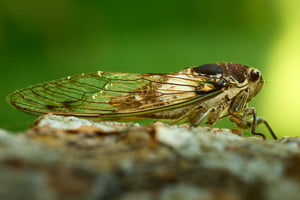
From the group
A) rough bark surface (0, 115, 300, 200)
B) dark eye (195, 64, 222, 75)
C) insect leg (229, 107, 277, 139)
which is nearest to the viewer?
rough bark surface (0, 115, 300, 200)

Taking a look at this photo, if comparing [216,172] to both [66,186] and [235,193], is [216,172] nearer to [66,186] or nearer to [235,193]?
[235,193]

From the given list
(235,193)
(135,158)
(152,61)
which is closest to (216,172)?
(235,193)

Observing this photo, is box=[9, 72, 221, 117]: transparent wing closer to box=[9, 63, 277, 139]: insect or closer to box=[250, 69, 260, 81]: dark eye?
box=[9, 63, 277, 139]: insect

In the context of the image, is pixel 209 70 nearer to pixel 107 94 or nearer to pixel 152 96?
pixel 152 96

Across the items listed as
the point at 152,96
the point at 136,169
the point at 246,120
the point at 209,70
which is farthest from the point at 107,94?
the point at 136,169

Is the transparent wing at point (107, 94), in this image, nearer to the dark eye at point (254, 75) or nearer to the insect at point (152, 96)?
the insect at point (152, 96)

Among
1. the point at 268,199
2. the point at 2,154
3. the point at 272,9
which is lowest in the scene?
the point at 268,199

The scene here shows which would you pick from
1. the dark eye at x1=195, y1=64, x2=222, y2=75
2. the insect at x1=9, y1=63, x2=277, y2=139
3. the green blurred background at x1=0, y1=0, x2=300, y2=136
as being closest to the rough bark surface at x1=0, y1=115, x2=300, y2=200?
the insect at x1=9, y1=63, x2=277, y2=139
